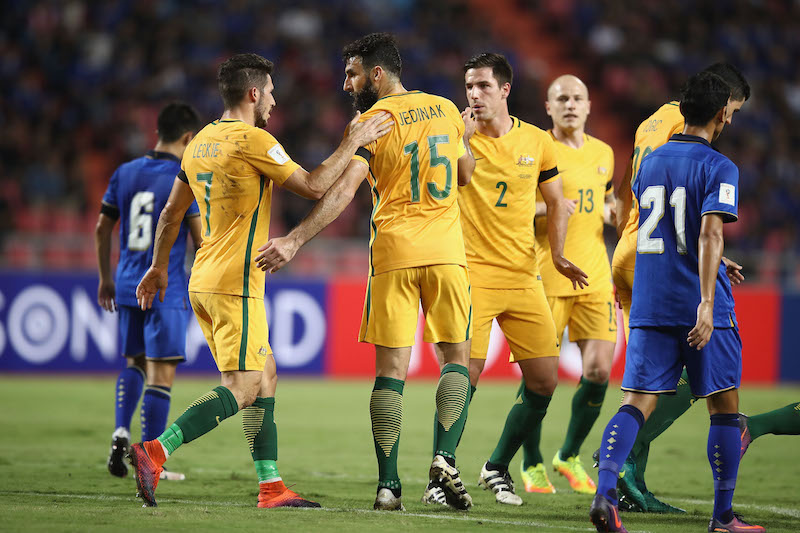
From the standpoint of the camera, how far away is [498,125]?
652 cm

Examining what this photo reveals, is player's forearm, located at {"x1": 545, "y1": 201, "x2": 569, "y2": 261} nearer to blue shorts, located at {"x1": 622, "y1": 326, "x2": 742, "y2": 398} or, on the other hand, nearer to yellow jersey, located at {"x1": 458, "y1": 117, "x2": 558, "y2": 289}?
yellow jersey, located at {"x1": 458, "y1": 117, "x2": 558, "y2": 289}

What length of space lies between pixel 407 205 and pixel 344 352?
29.0ft

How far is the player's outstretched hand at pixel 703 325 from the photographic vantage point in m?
4.84

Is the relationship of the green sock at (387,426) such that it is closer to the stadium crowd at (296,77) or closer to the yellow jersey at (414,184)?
the yellow jersey at (414,184)

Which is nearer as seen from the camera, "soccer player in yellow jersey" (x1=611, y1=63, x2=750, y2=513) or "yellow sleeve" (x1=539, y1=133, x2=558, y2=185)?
"soccer player in yellow jersey" (x1=611, y1=63, x2=750, y2=513)

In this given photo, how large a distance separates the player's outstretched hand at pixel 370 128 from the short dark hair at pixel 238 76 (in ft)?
1.99

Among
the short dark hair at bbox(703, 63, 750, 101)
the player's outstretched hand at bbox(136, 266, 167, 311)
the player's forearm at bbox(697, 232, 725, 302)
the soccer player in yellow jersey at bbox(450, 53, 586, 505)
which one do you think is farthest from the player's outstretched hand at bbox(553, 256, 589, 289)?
the player's outstretched hand at bbox(136, 266, 167, 311)

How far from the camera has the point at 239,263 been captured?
541 cm

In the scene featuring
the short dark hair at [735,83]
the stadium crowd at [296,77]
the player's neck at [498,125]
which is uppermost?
the stadium crowd at [296,77]

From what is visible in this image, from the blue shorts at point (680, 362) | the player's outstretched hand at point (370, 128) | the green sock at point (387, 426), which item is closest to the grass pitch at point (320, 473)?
Result: the green sock at point (387, 426)

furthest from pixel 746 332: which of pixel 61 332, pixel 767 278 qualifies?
pixel 61 332

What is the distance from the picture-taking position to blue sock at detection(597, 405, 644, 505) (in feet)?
16.0

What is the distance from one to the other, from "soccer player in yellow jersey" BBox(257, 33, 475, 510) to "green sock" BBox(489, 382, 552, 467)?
876 millimetres

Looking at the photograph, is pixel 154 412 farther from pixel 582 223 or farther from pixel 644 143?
pixel 644 143
